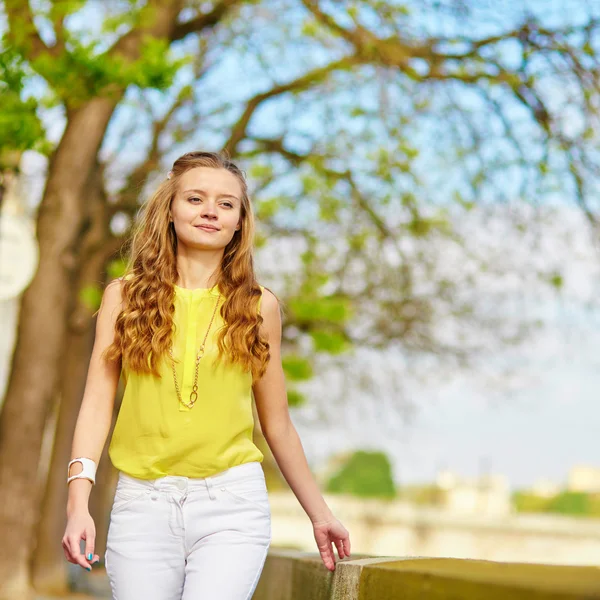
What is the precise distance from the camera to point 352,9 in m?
11.6

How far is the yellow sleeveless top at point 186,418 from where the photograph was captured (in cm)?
291

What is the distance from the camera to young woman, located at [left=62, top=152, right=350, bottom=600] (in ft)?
9.36

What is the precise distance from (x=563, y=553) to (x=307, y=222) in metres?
37.6

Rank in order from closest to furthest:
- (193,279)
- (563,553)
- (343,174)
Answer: (193,279) < (343,174) < (563,553)

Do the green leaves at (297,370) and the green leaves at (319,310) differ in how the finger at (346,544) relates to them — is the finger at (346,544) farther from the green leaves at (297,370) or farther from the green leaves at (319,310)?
the green leaves at (297,370)

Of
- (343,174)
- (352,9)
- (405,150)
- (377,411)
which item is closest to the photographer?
(352,9)

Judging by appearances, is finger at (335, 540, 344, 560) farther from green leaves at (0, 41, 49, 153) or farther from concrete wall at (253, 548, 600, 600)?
green leaves at (0, 41, 49, 153)

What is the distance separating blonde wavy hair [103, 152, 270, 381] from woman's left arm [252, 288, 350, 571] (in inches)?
1.9

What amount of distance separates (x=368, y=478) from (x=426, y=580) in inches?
2781

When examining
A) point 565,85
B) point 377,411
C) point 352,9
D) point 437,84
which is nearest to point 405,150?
point 437,84

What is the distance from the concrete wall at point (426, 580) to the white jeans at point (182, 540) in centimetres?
39

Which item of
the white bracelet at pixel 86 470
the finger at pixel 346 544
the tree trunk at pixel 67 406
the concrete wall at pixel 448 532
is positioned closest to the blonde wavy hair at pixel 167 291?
the white bracelet at pixel 86 470

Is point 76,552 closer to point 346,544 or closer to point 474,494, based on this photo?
point 346,544

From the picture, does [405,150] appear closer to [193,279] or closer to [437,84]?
[437,84]
